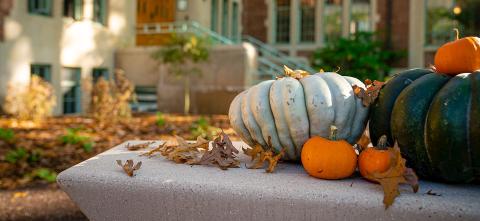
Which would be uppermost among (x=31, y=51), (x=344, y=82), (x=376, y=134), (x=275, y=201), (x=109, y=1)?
(x=109, y=1)

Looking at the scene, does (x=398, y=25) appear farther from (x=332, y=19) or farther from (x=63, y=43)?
(x=63, y=43)

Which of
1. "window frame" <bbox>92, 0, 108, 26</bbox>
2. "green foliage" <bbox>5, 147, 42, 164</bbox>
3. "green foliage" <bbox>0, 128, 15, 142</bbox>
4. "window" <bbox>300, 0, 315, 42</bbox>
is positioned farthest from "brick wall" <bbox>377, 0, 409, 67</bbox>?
"green foliage" <bbox>5, 147, 42, 164</bbox>

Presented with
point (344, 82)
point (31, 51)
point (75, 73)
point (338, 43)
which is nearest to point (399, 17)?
point (338, 43)

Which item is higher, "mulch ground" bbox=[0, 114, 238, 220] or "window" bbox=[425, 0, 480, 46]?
"window" bbox=[425, 0, 480, 46]

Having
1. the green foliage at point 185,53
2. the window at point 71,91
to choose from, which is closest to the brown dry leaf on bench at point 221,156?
the green foliage at point 185,53

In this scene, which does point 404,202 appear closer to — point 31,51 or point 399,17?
point 31,51

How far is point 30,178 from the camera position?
4625mm

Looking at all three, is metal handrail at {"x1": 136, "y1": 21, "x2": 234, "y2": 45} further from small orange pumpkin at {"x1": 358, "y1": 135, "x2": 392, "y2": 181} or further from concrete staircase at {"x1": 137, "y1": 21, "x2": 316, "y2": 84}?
small orange pumpkin at {"x1": 358, "y1": 135, "x2": 392, "y2": 181}

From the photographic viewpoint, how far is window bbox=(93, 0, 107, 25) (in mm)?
11996

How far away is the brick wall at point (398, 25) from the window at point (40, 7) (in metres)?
10.3

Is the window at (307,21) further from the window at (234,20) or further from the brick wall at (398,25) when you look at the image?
the window at (234,20)

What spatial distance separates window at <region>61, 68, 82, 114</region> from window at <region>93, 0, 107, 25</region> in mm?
1613

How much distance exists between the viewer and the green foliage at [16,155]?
200 inches

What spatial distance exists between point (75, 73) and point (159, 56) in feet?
6.84
